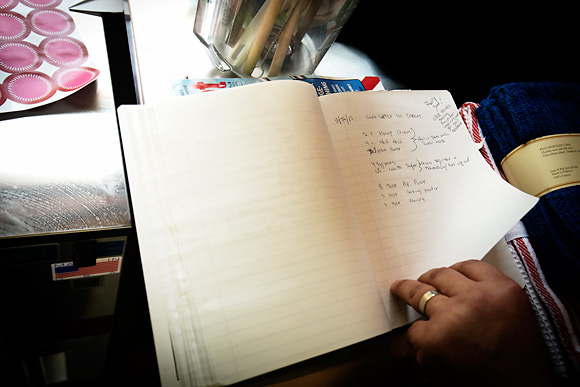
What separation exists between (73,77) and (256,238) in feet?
1.40

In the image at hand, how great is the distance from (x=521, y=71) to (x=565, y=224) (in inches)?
17.2

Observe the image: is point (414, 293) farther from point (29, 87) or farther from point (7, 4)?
point (7, 4)

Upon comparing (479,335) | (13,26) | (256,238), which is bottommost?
(479,335)

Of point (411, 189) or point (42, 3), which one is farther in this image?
point (42, 3)

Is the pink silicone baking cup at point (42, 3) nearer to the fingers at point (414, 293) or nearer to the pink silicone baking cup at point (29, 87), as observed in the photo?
the pink silicone baking cup at point (29, 87)

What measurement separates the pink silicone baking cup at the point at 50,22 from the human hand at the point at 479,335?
2.21 ft

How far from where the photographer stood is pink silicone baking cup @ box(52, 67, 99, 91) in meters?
0.48

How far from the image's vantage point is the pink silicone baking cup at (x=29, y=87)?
46 cm

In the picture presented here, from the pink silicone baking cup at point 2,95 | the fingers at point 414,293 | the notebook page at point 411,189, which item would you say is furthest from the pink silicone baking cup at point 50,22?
the fingers at point 414,293

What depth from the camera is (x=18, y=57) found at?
48 centimetres

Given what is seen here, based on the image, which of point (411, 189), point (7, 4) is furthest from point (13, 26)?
point (411, 189)

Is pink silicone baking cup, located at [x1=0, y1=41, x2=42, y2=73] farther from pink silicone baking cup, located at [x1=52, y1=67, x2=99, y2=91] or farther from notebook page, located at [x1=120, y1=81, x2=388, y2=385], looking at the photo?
notebook page, located at [x1=120, y1=81, x2=388, y2=385]

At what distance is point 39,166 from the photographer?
433 millimetres

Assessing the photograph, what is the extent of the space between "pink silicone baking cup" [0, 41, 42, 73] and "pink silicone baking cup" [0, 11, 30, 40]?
0.01 m
